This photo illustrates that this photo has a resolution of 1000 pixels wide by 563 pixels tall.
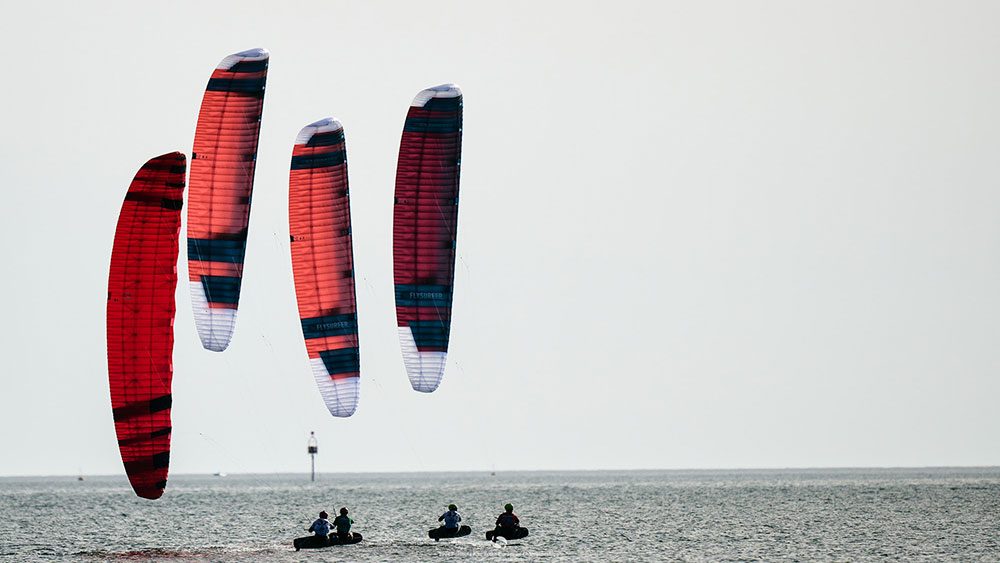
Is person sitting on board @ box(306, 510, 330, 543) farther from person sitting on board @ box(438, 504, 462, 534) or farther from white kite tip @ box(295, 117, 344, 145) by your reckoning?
white kite tip @ box(295, 117, 344, 145)

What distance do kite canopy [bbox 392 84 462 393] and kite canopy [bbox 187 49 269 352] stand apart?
4.34 metres

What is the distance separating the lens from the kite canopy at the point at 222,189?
45531 millimetres

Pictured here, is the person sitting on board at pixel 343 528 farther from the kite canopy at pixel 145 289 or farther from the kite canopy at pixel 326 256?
the kite canopy at pixel 145 289

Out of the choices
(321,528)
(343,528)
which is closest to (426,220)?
(343,528)

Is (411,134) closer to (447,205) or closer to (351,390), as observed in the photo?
(447,205)

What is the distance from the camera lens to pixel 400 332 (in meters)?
47.8

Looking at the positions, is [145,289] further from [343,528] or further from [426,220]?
[343,528]

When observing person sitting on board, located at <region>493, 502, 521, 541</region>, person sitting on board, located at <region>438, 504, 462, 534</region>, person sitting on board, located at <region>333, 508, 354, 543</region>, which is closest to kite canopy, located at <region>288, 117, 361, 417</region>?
person sitting on board, located at <region>333, 508, 354, 543</region>

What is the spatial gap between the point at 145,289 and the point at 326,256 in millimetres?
5661

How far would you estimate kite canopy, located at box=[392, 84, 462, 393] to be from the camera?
1850 inches

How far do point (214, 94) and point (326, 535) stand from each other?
14.1m

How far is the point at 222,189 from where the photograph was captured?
4591 cm

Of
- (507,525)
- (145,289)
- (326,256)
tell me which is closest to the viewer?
(145,289)

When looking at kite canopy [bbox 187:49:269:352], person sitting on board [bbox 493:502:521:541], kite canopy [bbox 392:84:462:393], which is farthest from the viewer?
person sitting on board [bbox 493:502:521:541]
